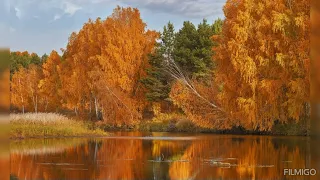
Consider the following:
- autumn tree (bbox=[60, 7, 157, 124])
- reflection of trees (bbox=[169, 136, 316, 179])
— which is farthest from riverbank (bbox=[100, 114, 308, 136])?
reflection of trees (bbox=[169, 136, 316, 179])

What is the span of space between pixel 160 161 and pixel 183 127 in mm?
13811

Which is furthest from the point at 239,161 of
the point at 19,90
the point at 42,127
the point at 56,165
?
the point at 19,90

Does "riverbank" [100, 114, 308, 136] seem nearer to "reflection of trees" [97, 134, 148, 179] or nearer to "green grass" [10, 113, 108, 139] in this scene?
"green grass" [10, 113, 108, 139]

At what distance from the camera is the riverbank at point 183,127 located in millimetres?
20438

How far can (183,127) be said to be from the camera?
84.4ft

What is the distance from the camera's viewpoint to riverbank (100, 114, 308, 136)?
67.1 ft

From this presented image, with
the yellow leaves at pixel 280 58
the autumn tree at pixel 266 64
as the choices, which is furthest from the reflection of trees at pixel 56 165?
the yellow leaves at pixel 280 58

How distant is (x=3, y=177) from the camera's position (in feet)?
6.66

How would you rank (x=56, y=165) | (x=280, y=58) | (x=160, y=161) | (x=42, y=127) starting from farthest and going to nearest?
1. (x=42, y=127)
2. (x=280, y=58)
3. (x=160, y=161)
4. (x=56, y=165)

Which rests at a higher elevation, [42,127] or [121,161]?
[42,127]

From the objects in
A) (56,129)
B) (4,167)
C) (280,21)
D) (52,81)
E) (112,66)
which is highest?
(280,21)

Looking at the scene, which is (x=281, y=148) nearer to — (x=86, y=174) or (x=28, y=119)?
(x=86, y=174)

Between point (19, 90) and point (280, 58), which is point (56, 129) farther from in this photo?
point (19, 90)

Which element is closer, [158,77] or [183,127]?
[183,127]
